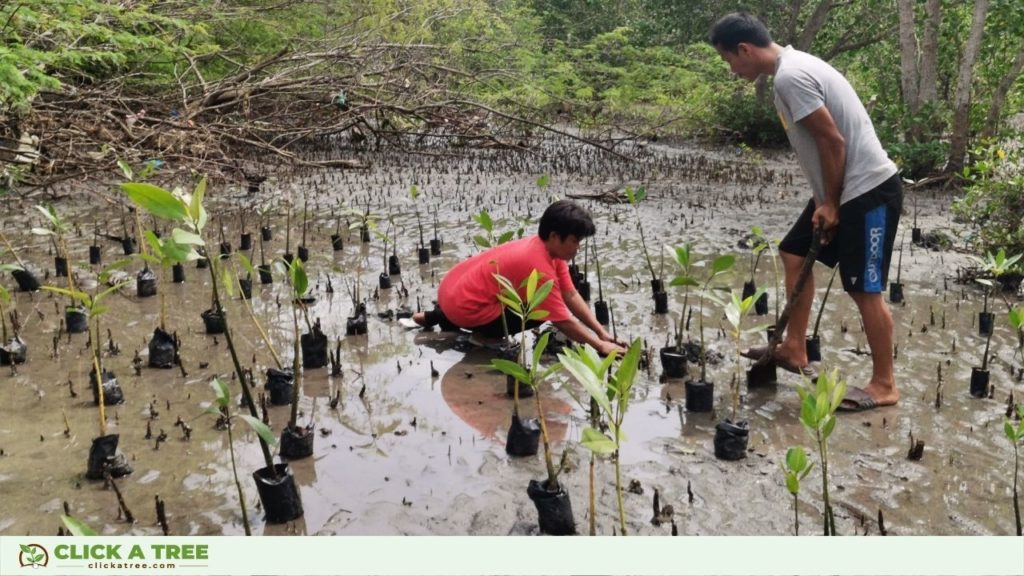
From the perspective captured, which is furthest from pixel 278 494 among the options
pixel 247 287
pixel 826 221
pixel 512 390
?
pixel 247 287

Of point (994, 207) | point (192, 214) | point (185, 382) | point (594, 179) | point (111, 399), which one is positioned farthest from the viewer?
point (594, 179)

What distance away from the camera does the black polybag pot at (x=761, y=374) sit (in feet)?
13.5

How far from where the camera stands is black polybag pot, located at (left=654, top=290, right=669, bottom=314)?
534 cm

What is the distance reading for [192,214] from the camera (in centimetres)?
263

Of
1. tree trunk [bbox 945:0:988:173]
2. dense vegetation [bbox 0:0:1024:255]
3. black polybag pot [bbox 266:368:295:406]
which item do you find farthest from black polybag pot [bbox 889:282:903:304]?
tree trunk [bbox 945:0:988:173]

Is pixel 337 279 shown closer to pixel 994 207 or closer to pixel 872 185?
pixel 872 185

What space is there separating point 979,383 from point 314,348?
10.6 feet

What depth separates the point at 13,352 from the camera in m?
4.35

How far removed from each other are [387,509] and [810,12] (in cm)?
1481

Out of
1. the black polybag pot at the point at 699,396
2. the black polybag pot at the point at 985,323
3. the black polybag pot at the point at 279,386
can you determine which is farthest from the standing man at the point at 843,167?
the black polybag pot at the point at 279,386

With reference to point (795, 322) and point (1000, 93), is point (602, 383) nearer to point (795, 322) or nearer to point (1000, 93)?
point (795, 322)

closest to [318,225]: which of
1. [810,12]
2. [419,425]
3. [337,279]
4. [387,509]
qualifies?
[337,279]

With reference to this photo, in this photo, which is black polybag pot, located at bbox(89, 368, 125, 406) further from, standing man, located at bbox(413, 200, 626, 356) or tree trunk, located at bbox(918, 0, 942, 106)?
tree trunk, located at bbox(918, 0, 942, 106)

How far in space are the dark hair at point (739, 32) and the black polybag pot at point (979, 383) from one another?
1.80m
